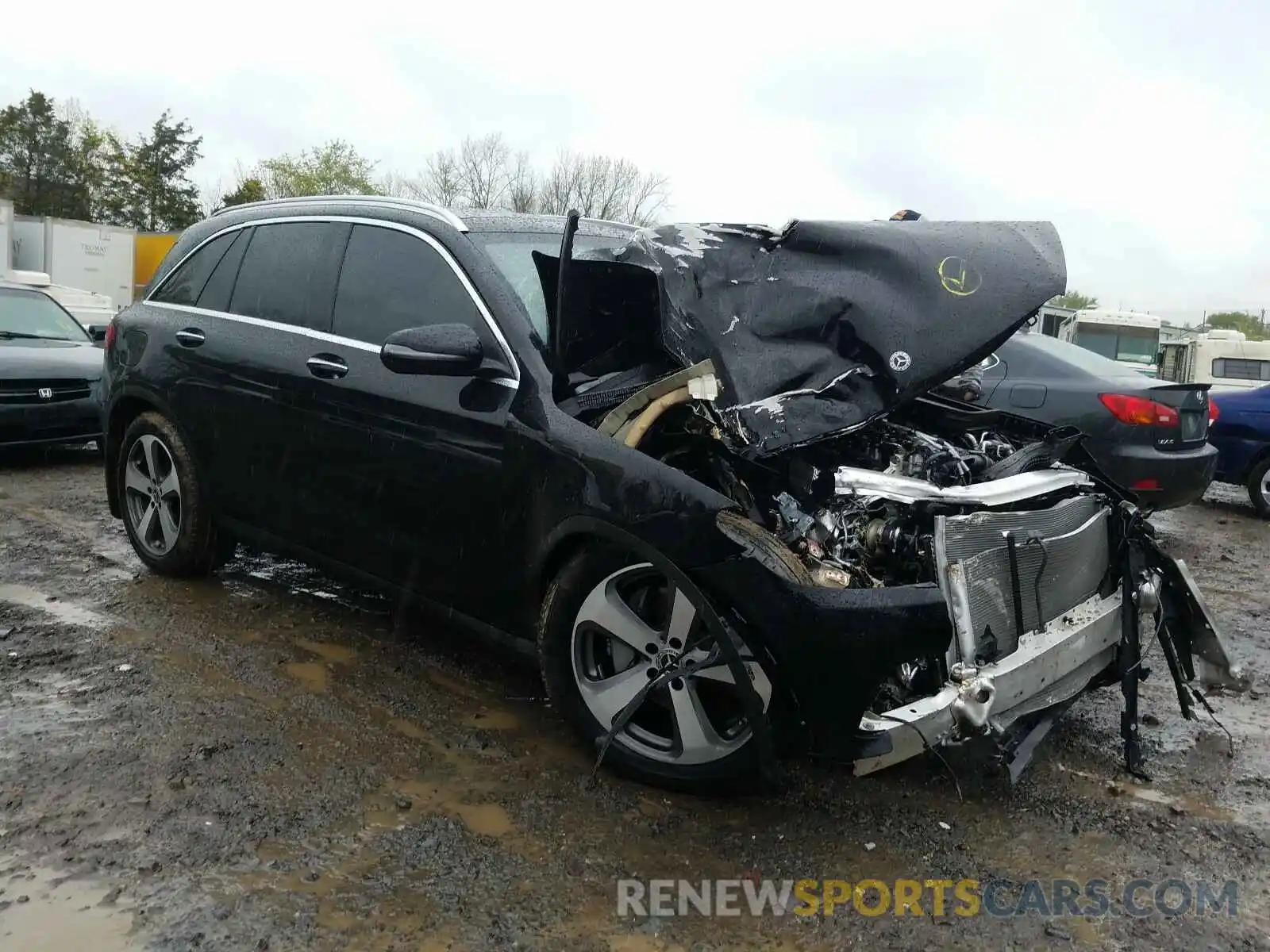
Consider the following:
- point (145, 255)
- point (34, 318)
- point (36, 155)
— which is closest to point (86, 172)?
point (36, 155)

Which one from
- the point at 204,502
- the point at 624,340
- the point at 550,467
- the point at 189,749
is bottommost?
the point at 189,749

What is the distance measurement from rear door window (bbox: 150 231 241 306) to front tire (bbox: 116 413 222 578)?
588 mm

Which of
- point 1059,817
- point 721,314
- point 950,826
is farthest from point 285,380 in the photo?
point 1059,817

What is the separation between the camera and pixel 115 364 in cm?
512

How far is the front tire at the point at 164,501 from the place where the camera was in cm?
475

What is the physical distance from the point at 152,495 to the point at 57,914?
2.91 meters

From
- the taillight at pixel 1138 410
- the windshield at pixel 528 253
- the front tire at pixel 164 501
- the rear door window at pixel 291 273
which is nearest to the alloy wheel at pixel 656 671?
the windshield at pixel 528 253

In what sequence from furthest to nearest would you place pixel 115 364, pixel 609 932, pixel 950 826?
pixel 115 364
pixel 950 826
pixel 609 932

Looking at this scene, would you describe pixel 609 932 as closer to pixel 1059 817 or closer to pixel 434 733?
pixel 434 733

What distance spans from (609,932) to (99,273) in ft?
99.3

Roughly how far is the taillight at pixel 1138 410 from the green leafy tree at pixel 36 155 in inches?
2180

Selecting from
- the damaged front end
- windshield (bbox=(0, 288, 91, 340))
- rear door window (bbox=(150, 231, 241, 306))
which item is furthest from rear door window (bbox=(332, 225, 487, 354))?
windshield (bbox=(0, 288, 91, 340))

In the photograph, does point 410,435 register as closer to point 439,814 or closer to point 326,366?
point 326,366

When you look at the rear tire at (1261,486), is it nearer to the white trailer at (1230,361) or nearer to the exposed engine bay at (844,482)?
the exposed engine bay at (844,482)
